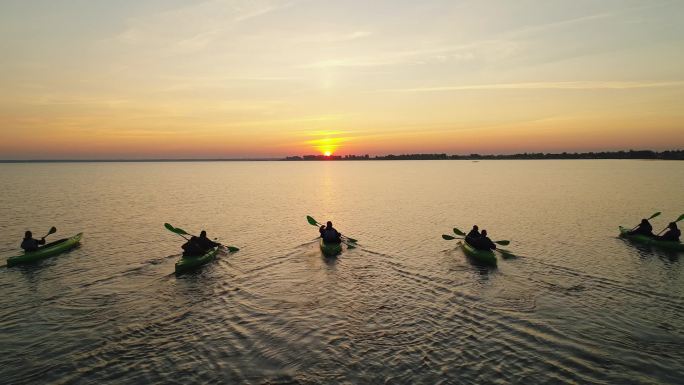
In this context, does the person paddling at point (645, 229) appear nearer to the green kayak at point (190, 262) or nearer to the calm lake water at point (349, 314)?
the calm lake water at point (349, 314)

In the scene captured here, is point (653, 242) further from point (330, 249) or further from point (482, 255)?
point (330, 249)

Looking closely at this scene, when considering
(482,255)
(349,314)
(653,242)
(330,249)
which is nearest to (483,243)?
(482,255)

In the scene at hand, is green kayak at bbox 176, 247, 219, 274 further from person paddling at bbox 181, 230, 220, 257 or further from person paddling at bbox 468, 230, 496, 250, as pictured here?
person paddling at bbox 468, 230, 496, 250

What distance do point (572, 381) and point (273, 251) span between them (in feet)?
65.7

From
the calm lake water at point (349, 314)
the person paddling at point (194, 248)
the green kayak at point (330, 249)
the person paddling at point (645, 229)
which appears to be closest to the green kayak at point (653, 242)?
the person paddling at point (645, 229)

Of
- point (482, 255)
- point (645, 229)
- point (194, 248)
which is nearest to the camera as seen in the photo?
point (194, 248)

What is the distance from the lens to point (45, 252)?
23.3 metres

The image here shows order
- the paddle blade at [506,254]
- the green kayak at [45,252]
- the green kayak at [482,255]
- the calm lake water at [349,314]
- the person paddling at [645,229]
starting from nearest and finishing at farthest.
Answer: the calm lake water at [349,314], the green kayak at [45,252], the green kayak at [482,255], the paddle blade at [506,254], the person paddling at [645,229]

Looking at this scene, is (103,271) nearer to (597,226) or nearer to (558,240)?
(558,240)

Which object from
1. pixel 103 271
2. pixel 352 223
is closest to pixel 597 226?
pixel 352 223

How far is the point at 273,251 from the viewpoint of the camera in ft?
87.6

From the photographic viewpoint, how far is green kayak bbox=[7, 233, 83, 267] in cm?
2166

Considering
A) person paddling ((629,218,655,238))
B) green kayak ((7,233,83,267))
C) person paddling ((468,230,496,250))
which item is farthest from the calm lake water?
person paddling ((629,218,655,238))

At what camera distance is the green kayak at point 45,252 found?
2166cm
